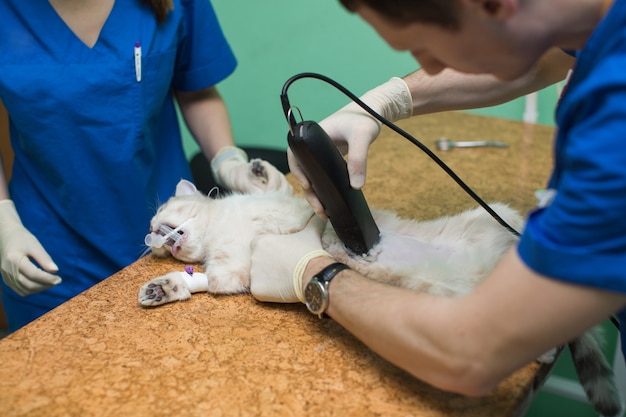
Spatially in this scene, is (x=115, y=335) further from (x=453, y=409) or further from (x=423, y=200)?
(x=423, y=200)

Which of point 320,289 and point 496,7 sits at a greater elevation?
point 496,7

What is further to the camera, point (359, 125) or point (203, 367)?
point (359, 125)

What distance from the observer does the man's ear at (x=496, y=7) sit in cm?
59

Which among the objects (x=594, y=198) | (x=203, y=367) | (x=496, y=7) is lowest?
(x=203, y=367)

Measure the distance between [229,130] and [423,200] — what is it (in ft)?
2.21

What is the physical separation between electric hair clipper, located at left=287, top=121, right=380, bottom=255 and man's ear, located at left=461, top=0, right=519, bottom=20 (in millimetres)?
403

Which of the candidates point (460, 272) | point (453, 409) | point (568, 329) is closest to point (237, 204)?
point (460, 272)

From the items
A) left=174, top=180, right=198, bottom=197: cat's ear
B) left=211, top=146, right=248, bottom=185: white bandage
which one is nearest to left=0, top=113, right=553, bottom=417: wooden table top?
left=174, top=180, right=198, bottom=197: cat's ear

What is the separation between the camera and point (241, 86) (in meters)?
2.83

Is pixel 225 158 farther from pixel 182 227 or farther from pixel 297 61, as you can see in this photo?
pixel 297 61

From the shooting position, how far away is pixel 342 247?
1100 millimetres

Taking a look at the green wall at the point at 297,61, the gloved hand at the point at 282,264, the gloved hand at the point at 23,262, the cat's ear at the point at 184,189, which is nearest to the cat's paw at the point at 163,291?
the gloved hand at the point at 282,264

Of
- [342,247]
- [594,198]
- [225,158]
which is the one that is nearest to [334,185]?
[342,247]

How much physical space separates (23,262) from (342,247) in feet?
2.32
